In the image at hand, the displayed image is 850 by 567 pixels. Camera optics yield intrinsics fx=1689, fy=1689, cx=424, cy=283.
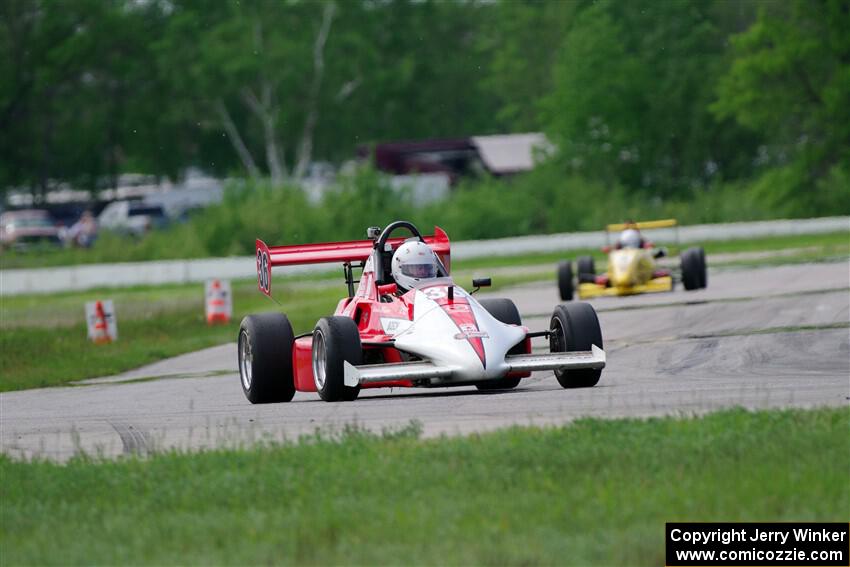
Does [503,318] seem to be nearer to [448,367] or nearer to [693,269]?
[448,367]

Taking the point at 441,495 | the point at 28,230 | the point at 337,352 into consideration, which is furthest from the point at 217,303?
the point at 28,230

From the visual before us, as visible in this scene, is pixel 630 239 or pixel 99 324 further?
pixel 630 239

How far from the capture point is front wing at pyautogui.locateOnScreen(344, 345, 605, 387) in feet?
44.8

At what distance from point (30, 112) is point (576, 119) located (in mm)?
28084

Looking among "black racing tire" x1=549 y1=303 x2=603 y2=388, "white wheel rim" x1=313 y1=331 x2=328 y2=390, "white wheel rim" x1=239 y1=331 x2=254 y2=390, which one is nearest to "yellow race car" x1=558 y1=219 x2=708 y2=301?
"white wheel rim" x1=239 y1=331 x2=254 y2=390

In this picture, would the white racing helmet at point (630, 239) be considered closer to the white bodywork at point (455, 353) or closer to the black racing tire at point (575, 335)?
the black racing tire at point (575, 335)

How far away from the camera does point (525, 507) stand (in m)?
8.84

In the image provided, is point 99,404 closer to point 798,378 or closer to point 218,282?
point 798,378

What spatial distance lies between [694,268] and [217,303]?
850 centimetres

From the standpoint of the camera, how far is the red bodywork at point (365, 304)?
1456 cm

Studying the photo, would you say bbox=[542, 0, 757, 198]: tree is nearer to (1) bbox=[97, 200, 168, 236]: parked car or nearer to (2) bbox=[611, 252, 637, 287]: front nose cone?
(1) bbox=[97, 200, 168, 236]: parked car

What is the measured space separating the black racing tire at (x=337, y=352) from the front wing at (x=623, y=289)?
581 inches

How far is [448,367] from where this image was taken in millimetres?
13609

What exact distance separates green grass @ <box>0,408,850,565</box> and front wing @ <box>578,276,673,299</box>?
17.0m
